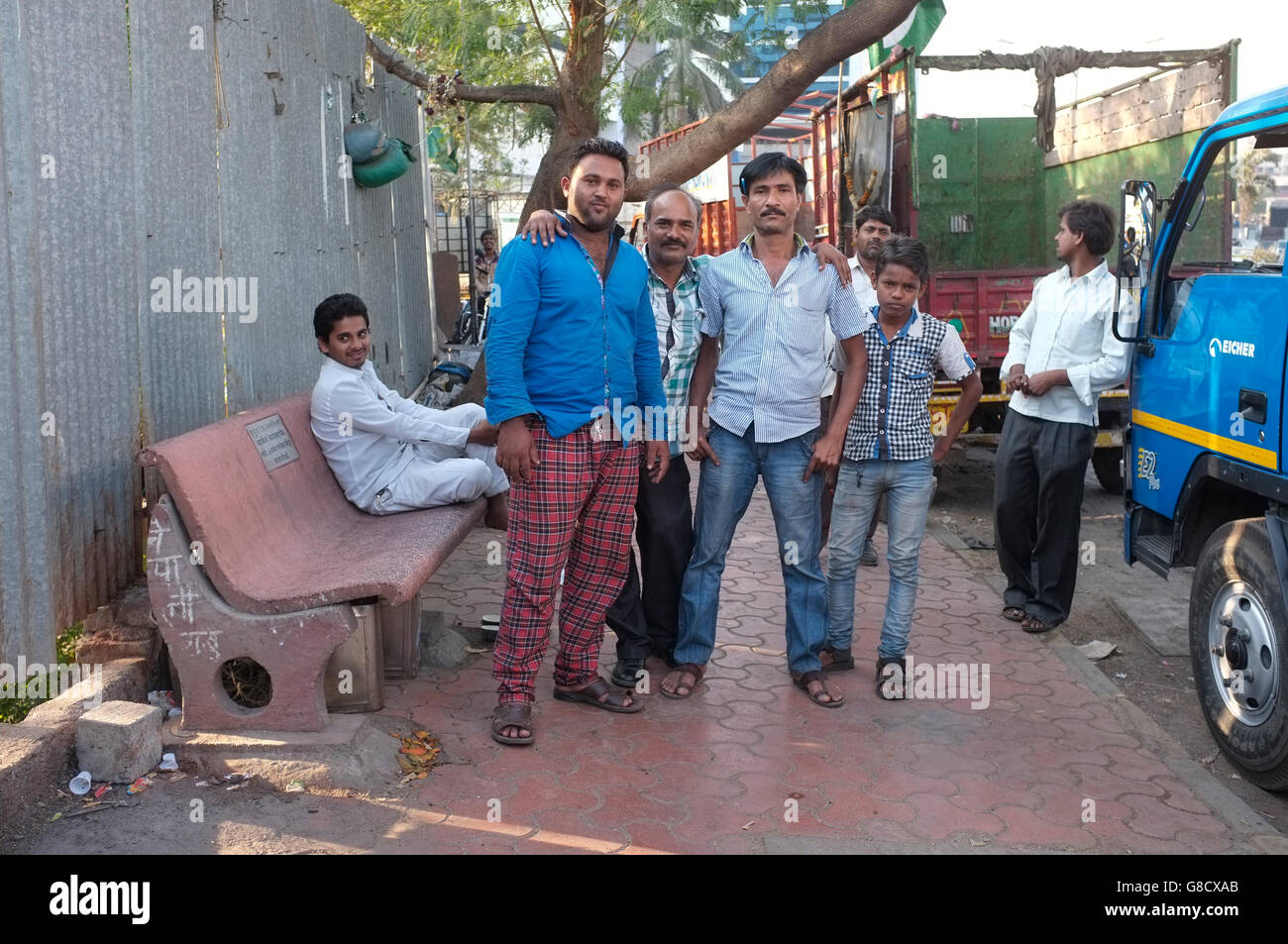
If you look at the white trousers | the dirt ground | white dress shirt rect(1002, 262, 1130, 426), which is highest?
white dress shirt rect(1002, 262, 1130, 426)

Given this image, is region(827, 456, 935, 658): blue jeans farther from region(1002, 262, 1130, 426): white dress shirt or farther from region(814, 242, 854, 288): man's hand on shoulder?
region(1002, 262, 1130, 426): white dress shirt

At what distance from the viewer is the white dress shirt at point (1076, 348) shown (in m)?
5.65

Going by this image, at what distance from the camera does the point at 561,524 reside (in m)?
4.30

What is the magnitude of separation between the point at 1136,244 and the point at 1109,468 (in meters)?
4.59

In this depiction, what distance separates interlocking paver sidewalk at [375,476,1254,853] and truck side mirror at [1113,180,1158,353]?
5.25ft

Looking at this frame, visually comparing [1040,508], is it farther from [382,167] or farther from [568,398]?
[382,167]

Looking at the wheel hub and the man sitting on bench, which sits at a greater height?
the man sitting on bench

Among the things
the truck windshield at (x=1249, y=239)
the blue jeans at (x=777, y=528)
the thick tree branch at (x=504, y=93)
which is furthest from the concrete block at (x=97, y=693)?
the thick tree branch at (x=504, y=93)

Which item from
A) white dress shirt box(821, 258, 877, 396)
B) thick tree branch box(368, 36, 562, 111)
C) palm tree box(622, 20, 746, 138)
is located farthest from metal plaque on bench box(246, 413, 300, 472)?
palm tree box(622, 20, 746, 138)

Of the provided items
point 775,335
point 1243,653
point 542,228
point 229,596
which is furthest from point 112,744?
point 1243,653

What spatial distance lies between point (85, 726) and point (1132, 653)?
4.49 meters

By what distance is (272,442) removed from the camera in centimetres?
487

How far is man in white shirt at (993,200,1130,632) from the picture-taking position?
5746 mm

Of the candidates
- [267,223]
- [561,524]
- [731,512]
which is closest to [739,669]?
[731,512]
